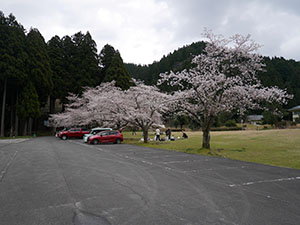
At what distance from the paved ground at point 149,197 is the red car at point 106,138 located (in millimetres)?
12580

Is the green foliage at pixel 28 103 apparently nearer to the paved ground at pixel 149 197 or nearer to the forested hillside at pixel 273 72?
the paved ground at pixel 149 197

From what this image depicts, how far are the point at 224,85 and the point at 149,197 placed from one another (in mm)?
11482

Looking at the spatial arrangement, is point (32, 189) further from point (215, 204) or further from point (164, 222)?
point (215, 204)

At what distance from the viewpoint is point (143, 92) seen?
23828 mm

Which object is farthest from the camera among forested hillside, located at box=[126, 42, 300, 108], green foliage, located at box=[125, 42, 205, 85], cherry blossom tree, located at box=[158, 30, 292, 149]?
green foliage, located at box=[125, 42, 205, 85]

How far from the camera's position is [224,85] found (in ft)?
48.0

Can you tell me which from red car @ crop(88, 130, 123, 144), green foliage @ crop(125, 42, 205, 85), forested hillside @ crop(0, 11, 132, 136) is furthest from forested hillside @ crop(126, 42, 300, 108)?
red car @ crop(88, 130, 123, 144)

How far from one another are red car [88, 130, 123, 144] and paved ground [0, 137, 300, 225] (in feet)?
41.3

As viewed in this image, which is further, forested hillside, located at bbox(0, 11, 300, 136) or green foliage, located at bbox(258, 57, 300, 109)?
green foliage, located at bbox(258, 57, 300, 109)

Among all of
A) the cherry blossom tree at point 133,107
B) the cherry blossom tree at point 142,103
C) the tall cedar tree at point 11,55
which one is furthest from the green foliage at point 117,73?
the cherry blossom tree at point 142,103

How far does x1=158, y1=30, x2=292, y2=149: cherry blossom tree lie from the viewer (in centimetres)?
1441

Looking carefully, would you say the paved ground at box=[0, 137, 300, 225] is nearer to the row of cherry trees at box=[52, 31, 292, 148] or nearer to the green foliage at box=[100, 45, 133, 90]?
the row of cherry trees at box=[52, 31, 292, 148]

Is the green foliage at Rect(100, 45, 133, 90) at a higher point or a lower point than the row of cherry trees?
higher

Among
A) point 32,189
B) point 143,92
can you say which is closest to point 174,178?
point 32,189
